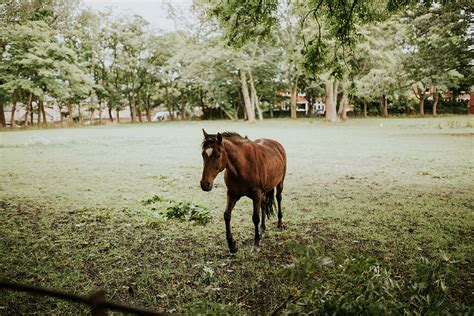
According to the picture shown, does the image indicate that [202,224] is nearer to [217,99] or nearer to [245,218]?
[245,218]

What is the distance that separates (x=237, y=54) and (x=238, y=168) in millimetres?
32782

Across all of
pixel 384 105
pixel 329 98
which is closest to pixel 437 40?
pixel 329 98

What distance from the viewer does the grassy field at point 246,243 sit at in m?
2.69

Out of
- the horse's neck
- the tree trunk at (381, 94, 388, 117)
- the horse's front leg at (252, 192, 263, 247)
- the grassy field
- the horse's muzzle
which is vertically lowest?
the grassy field

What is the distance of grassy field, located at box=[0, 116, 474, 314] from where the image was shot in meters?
2.69

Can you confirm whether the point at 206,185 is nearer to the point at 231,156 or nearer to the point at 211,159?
the point at 211,159

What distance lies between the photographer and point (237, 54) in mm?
35688

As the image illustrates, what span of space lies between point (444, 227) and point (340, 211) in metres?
1.83

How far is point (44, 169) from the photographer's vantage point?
460 inches

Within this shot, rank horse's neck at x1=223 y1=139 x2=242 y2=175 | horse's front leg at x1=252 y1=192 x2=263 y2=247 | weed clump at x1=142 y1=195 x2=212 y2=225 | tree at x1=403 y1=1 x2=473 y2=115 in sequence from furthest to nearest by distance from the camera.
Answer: tree at x1=403 y1=1 x2=473 y2=115, weed clump at x1=142 y1=195 x2=212 y2=225, horse's front leg at x1=252 y1=192 x2=263 y2=247, horse's neck at x1=223 y1=139 x2=242 y2=175

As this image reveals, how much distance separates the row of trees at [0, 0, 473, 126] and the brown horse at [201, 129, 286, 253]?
3391 millimetres

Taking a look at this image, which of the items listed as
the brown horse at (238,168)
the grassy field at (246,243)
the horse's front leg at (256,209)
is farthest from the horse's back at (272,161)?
the grassy field at (246,243)

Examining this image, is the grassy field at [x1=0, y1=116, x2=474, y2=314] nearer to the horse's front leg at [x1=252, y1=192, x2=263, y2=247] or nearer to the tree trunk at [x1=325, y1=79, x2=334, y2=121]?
the horse's front leg at [x1=252, y1=192, x2=263, y2=247]

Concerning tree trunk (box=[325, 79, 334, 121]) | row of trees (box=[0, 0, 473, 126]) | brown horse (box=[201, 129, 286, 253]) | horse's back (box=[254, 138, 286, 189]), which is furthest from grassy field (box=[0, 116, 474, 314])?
tree trunk (box=[325, 79, 334, 121])
